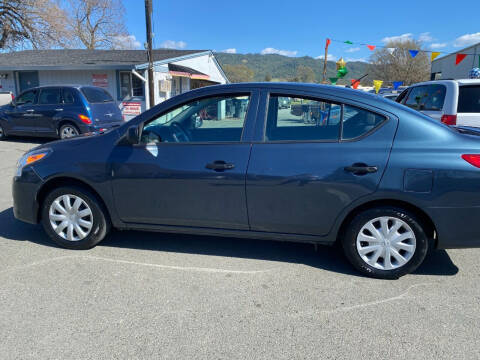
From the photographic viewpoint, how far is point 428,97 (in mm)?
6137

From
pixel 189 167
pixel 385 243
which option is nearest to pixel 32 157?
pixel 189 167

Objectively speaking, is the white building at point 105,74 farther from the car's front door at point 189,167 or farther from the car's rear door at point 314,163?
the car's rear door at point 314,163

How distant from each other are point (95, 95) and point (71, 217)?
25.6 feet

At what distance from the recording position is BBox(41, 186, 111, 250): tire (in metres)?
3.48

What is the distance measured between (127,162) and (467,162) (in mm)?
2879

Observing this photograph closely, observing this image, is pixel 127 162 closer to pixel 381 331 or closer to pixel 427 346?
pixel 381 331

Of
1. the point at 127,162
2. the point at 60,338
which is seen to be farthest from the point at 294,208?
the point at 60,338

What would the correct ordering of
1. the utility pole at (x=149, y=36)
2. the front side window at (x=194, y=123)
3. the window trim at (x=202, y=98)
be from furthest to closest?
the utility pole at (x=149, y=36), the front side window at (x=194, y=123), the window trim at (x=202, y=98)

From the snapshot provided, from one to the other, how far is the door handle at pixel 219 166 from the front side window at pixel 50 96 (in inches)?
350

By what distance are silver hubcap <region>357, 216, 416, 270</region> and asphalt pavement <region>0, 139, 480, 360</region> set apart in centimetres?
19

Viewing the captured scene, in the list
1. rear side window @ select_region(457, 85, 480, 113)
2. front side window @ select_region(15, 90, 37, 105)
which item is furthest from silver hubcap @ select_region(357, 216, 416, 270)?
front side window @ select_region(15, 90, 37, 105)

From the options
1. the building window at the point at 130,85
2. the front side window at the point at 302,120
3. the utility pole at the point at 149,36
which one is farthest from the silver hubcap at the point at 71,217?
the building window at the point at 130,85

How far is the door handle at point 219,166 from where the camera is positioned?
10.1ft

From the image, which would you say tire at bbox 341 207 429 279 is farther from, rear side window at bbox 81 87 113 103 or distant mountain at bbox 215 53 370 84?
distant mountain at bbox 215 53 370 84
